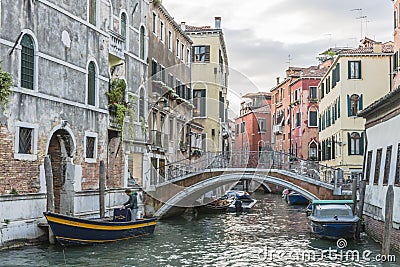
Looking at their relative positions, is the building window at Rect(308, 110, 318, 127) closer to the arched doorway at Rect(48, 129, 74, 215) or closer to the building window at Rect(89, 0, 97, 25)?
the building window at Rect(89, 0, 97, 25)

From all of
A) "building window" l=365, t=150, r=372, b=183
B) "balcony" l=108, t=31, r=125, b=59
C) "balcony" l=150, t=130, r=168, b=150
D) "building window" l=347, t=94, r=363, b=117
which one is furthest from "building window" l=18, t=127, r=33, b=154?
"building window" l=347, t=94, r=363, b=117

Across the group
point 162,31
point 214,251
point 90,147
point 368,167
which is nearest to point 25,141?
point 90,147

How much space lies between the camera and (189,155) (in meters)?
31.9

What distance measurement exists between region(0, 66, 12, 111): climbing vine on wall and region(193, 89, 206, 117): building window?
74.3 ft

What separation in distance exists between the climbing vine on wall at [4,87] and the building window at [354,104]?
58.7 feet

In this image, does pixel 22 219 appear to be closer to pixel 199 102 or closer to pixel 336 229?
pixel 336 229

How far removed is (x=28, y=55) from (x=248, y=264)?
7.38 metres

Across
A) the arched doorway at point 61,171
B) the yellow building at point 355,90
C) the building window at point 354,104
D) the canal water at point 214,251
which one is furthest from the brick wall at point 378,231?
the building window at point 354,104

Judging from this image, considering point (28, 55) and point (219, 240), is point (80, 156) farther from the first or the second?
point (219, 240)

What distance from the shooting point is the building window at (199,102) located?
36.3m

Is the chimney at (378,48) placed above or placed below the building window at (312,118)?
above

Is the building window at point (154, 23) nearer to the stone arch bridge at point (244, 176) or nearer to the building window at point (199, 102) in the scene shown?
the stone arch bridge at point (244, 176)

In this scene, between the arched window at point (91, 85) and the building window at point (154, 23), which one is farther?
the building window at point (154, 23)

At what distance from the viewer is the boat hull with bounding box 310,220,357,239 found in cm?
1738
